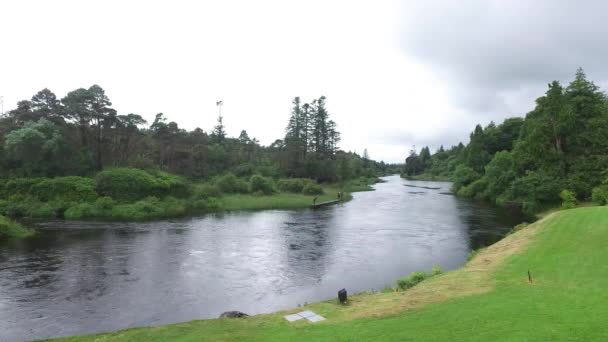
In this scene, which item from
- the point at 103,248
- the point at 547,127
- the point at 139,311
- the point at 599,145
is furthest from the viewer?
the point at 547,127

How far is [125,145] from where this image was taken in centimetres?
5900

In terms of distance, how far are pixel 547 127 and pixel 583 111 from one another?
3676 millimetres

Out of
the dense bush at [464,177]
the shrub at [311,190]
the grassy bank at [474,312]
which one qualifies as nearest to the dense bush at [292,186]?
the shrub at [311,190]

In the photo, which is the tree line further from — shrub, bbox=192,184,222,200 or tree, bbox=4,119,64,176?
shrub, bbox=192,184,222,200

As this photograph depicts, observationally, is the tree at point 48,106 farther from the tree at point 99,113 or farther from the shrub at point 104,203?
the shrub at point 104,203

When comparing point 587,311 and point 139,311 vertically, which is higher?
point 587,311

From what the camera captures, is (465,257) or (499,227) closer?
(465,257)

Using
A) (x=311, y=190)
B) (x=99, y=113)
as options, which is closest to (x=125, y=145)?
(x=99, y=113)

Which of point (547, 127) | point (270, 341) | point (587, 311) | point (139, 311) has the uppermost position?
point (547, 127)

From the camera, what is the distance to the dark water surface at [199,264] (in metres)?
14.3

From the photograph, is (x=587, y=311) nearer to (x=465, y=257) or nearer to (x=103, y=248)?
(x=465, y=257)

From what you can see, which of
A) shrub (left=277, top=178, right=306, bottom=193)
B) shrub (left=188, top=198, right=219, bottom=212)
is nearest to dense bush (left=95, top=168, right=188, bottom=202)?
shrub (left=188, top=198, right=219, bottom=212)

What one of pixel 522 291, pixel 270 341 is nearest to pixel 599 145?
pixel 522 291

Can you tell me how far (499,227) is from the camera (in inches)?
1273
